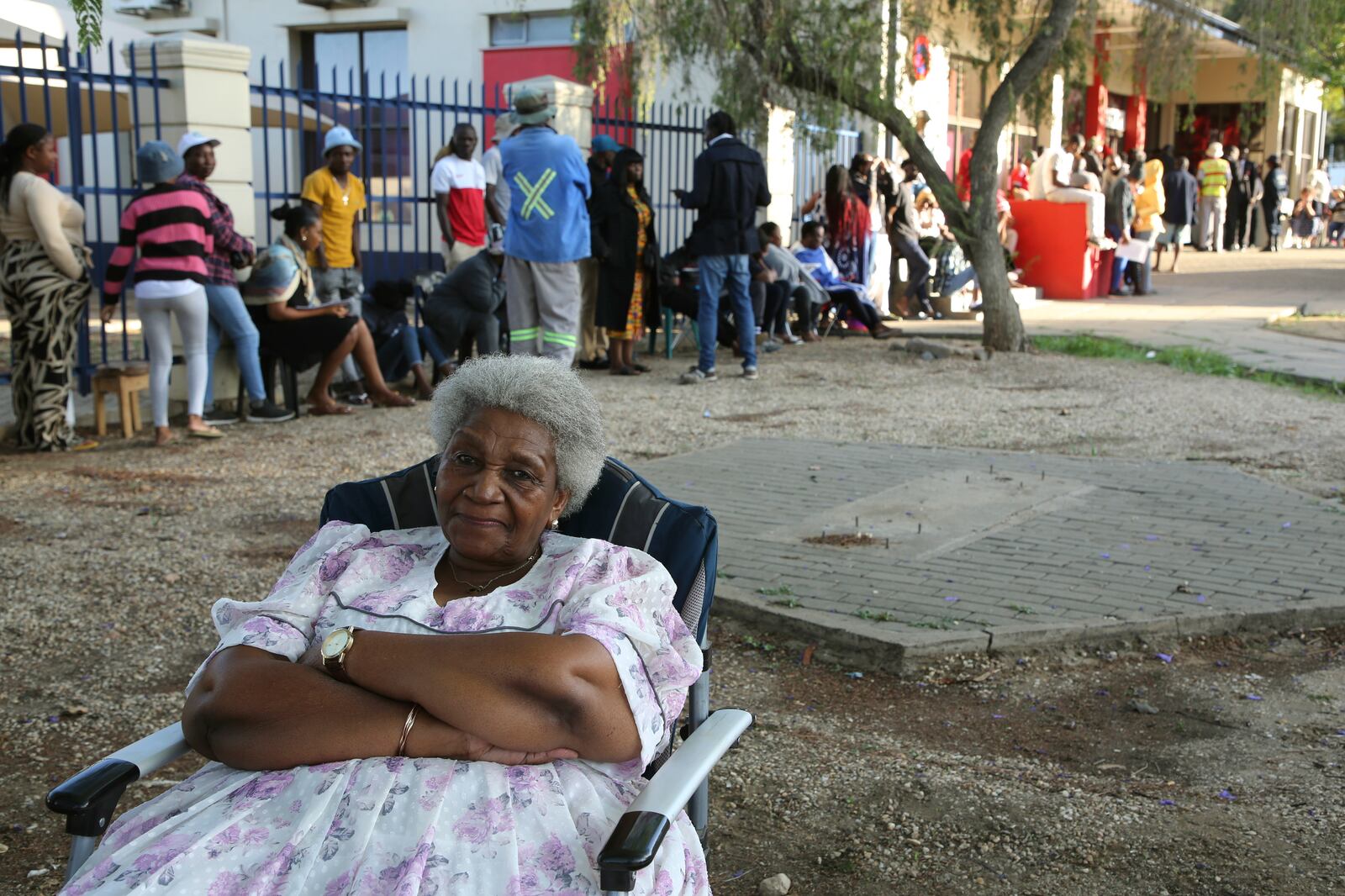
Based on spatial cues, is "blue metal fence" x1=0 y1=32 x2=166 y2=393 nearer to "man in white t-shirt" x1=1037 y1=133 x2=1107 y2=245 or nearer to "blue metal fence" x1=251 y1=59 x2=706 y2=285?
"blue metal fence" x1=251 y1=59 x2=706 y2=285

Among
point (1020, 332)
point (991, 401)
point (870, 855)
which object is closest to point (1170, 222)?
point (1020, 332)

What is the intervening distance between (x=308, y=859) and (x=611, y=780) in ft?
1.79

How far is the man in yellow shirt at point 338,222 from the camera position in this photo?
1006 cm

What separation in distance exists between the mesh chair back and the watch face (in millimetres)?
572

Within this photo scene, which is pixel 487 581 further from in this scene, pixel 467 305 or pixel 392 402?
pixel 467 305

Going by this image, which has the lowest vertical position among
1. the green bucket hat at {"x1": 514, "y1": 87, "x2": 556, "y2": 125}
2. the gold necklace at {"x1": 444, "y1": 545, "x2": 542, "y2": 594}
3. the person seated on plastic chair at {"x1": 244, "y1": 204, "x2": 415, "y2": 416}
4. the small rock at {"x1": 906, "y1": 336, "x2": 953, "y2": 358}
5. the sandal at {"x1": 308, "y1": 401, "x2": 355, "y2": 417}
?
the sandal at {"x1": 308, "y1": 401, "x2": 355, "y2": 417}

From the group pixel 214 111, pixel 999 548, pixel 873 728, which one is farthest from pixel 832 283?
pixel 873 728

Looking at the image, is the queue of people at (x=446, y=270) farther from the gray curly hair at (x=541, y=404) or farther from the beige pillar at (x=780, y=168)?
the gray curly hair at (x=541, y=404)

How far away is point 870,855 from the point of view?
331cm

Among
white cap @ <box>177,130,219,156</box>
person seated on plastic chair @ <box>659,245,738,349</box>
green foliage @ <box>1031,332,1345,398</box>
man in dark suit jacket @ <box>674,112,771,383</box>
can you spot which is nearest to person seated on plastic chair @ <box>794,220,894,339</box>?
green foliage @ <box>1031,332,1345,398</box>

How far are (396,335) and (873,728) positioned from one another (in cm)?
707

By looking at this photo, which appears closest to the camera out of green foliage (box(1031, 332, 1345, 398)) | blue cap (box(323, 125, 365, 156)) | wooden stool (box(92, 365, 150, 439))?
wooden stool (box(92, 365, 150, 439))

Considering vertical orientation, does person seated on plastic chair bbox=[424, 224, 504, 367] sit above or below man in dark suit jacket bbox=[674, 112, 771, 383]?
below

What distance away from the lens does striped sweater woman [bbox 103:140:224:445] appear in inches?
320
